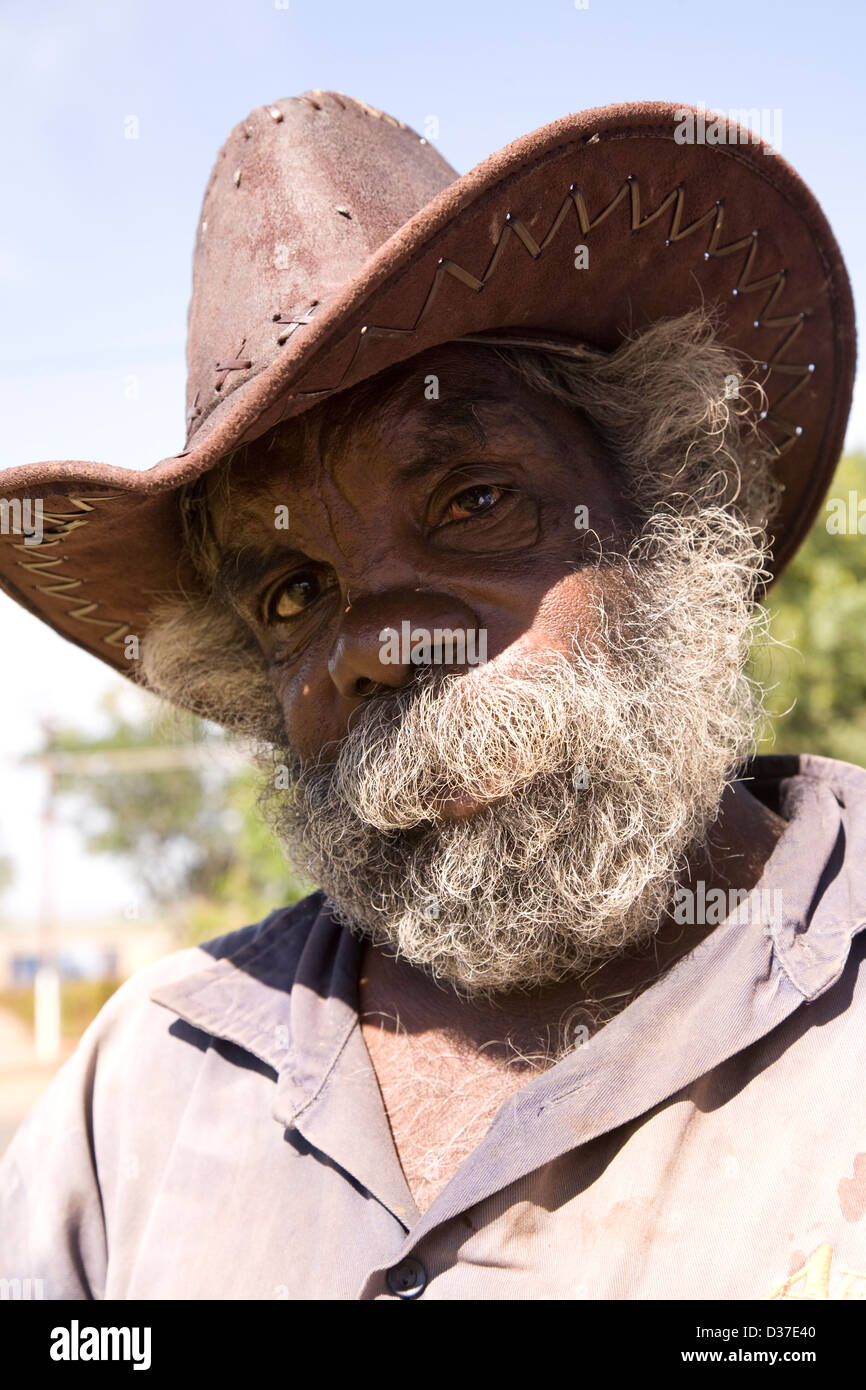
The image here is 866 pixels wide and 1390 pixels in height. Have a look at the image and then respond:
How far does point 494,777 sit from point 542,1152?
0.61m

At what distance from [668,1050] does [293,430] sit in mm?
1295

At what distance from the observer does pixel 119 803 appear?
33.0 metres

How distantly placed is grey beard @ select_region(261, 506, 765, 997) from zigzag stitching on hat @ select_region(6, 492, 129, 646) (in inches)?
26.5

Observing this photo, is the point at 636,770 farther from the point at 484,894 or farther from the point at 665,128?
the point at 665,128

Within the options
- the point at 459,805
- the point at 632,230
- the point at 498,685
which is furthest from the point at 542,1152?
the point at 632,230

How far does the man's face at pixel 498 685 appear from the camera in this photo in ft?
6.38

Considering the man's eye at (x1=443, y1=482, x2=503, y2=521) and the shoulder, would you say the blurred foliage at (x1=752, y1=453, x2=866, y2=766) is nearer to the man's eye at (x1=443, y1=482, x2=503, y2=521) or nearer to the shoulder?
the shoulder

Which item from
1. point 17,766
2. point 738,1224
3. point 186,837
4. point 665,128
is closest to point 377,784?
point 738,1224

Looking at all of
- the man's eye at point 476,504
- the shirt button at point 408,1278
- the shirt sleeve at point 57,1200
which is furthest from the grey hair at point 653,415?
the shirt button at point 408,1278

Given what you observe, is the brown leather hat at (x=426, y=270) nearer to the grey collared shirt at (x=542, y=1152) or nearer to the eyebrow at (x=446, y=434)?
the eyebrow at (x=446, y=434)

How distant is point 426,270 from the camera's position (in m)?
1.73

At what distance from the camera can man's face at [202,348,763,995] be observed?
194 centimetres

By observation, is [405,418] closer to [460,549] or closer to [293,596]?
[460,549]
